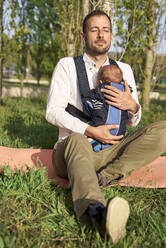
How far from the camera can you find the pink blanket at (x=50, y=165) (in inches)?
115

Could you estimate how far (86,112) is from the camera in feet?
9.41

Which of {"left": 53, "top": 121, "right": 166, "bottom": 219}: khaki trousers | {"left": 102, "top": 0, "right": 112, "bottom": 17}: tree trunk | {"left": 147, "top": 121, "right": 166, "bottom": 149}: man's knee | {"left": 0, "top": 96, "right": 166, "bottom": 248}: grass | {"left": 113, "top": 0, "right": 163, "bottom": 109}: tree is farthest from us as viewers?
{"left": 113, "top": 0, "right": 163, "bottom": 109}: tree

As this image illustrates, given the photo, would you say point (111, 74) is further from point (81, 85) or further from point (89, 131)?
point (89, 131)

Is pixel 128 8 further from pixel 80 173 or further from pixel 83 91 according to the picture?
pixel 80 173

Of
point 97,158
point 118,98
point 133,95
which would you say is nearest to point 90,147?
point 97,158

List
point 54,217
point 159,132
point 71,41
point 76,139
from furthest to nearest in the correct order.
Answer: point 71,41 < point 159,132 < point 76,139 < point 54,217

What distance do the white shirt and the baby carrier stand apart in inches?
2.7

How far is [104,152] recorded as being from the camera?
283 centimetres

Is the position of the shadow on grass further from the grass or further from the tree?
the tree

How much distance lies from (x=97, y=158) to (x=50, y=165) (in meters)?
0.79

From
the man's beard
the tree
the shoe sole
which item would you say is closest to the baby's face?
the man's beard

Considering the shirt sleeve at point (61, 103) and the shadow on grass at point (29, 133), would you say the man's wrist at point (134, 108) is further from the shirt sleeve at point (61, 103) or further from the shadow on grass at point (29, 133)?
the shadow on grass at point (29, 133)

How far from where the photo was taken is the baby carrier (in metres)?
2.78

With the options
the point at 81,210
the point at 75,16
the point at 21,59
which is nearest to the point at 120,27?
the point at 75,16
